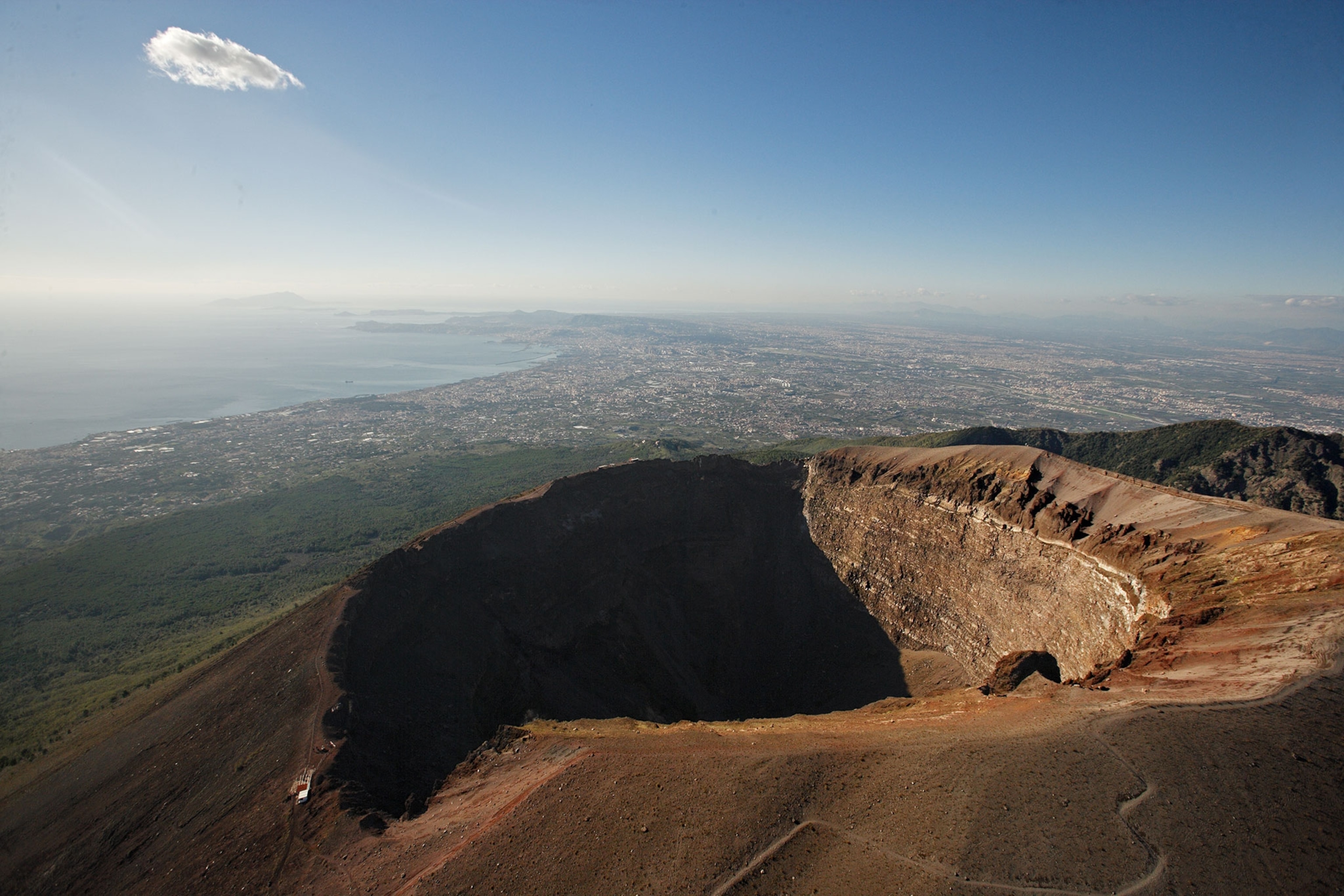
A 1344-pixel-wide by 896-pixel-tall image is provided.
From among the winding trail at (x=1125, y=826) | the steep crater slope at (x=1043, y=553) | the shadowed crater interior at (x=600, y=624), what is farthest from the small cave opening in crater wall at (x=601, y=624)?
the winding trail at (x=1125, y=826)

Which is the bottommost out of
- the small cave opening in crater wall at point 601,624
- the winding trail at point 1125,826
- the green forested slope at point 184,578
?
the green forested slope at point 184,578

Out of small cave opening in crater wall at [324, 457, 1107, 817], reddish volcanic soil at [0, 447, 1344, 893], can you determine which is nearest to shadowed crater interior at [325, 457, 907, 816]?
small cave opening in crater wall at [324, 457, 1107, 817]

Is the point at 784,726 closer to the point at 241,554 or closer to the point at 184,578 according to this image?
the point at 184,578

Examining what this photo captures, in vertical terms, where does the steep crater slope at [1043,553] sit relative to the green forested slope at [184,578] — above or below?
above

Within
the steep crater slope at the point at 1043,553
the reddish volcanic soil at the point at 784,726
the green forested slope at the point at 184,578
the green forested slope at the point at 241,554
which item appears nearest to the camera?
the reddish volcanic soil at the point at 784,726

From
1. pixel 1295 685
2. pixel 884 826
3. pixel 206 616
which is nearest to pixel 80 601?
pixel 206 616

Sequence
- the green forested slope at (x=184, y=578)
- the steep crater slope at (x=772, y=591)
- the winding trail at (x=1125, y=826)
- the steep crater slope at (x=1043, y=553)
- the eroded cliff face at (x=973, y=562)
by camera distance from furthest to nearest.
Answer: the green forested slope at (x=184, y=578) → the eroded cliff face at (x=973, y=562) → the steep crater slope at (x=772, y=591) → the steep crater slope at (x=1043, y=553) → the winding trail at (x=1125, y=826)

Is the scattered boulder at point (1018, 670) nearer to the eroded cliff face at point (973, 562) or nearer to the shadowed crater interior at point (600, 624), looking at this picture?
the eroded cliff face at point (973, 562)
